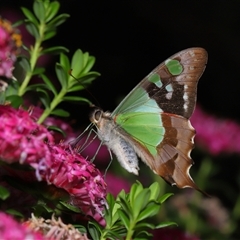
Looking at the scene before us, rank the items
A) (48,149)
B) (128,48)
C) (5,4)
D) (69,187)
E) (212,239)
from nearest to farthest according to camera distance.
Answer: (48,149) → (69,187) → (212,239) → (5,4) → (128,48)

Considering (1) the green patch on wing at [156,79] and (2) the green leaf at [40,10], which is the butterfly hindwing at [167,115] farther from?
(2) the green leaf at [40,10]

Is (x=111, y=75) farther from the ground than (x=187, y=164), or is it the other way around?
(x=187, y=164)

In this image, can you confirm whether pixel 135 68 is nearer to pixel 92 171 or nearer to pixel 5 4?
pixel 5 4

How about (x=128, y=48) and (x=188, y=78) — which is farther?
(x=128, y=48)

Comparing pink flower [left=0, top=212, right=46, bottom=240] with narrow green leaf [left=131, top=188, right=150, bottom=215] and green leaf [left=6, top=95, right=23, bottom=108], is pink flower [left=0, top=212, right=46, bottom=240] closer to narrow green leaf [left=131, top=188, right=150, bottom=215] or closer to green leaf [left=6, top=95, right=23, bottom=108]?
narrow green leaf [left=131, top=188, right=150, bottom=215]

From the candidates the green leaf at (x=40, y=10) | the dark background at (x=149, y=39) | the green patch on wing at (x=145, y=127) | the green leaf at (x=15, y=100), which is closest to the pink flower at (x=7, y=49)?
the green leaf at (x=15, y=100)

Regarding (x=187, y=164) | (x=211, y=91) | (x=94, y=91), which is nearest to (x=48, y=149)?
(x=187, y=164)
